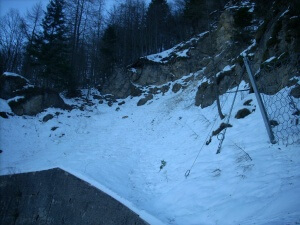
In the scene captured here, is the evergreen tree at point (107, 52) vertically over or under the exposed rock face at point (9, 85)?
over

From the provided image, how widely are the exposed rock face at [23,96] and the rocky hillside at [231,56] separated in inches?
333

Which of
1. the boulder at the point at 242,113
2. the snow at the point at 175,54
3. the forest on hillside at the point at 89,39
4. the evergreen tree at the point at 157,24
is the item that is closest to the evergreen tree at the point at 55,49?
the forest on hillside at the point at 89,39

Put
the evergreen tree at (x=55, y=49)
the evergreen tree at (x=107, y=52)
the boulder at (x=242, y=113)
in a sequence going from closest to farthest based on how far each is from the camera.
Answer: the boulder at (x=242, y=113) → the evergreen tree at (x=55, y=49) → the evergreen tree at (x=107, y=52)

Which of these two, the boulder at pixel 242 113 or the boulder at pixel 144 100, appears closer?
the boulder at pixel 242 113

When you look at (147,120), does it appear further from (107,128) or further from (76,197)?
(76,197)

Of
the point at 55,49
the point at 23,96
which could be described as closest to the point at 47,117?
the point at 23,96

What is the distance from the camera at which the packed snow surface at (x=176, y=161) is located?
3.63m

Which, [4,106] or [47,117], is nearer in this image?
[4,106]

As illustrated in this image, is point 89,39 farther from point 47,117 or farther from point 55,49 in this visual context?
point 47,117

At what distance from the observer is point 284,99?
616 centimetres

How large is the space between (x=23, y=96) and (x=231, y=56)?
16.6 metres

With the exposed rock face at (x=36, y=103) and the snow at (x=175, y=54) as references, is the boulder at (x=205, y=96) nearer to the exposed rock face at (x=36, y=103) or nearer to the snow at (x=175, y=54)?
the snow at (x=175, y=54)

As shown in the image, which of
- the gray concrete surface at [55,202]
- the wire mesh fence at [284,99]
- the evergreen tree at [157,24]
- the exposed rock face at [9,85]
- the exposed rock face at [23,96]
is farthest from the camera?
the evergreen tree at [157,24]

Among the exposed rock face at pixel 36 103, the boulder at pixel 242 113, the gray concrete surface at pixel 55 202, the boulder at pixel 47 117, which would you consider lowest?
the gray concrete surface at pixel 55 202
